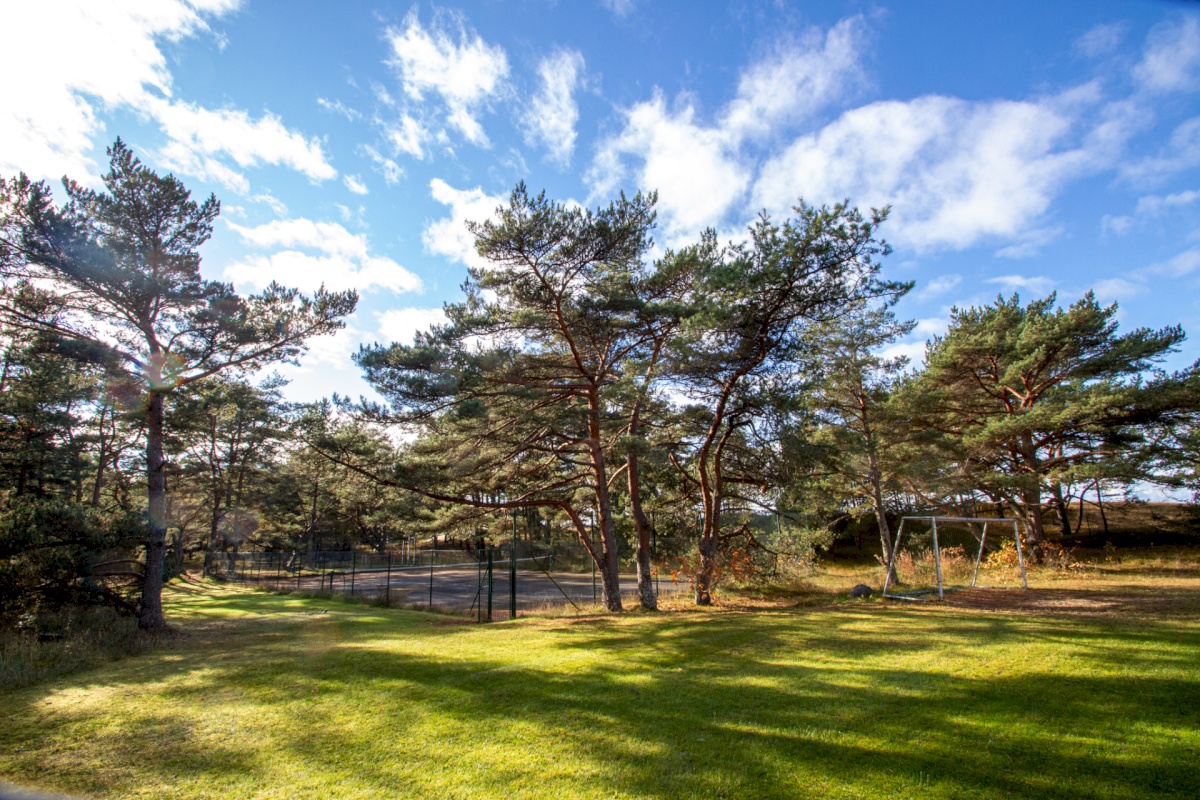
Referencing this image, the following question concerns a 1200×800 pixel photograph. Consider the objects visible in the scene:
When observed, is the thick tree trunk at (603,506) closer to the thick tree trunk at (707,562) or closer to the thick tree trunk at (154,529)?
the thick tree trunk at (707,562)

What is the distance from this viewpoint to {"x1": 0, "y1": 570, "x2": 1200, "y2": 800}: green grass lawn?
389cm

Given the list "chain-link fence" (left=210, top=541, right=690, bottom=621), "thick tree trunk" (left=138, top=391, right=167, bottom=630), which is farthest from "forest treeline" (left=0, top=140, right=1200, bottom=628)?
"chain-link fence" (left=210, top=541, right=690, bottom=621)

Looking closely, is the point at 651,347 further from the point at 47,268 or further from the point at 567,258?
the point at 47,268

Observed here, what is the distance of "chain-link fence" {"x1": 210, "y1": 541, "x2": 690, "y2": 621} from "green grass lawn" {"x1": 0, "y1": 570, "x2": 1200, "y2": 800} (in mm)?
8173

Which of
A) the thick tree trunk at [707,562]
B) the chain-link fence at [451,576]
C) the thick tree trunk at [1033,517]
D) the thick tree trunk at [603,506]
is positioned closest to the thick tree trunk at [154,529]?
the chain-link fence at [451,576]

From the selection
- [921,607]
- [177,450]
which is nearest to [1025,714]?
[921,607]

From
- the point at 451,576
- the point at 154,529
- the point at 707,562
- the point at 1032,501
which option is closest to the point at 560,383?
the point at 707,562

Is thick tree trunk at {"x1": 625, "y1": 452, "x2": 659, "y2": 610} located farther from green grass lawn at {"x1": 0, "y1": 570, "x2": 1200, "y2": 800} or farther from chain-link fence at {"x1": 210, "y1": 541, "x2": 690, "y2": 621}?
green grass lawn at {"x1": 0, "y1": 570, "x2": 1200, "y2": 800}

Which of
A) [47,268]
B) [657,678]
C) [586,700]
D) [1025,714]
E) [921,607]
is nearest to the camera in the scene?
[1025,714]

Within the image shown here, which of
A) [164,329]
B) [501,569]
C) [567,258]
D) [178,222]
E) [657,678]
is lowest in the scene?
[501,569]

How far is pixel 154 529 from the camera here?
483 inches

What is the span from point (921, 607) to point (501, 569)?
28860 millimetres

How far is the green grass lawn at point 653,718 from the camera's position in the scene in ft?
12.8

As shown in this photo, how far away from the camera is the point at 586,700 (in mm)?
6039
